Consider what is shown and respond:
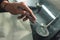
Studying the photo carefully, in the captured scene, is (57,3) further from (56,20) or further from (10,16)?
(10,16)

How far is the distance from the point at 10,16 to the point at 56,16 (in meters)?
0.24

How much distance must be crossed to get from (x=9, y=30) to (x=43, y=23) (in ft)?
0.60

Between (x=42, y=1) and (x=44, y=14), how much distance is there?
10cm

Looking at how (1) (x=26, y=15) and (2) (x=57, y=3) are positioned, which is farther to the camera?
(2) (x=57, y=3)

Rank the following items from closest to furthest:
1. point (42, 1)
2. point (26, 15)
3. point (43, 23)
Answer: point (26, 15) → point (43, 23) → point (42, 1)

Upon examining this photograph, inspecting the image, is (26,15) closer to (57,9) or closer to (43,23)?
(43,23)

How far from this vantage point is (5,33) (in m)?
0.56

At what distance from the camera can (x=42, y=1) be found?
0.78 meters

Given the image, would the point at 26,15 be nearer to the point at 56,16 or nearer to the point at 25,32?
the point at 25,32

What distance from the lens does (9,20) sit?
611 mm

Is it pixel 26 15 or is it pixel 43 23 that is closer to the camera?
pixel 26 15

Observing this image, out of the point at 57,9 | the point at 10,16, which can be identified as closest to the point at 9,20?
the point at 10,16

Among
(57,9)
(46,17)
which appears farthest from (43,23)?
(57,9)

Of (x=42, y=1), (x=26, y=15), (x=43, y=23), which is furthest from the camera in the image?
(x=42, y=1)
